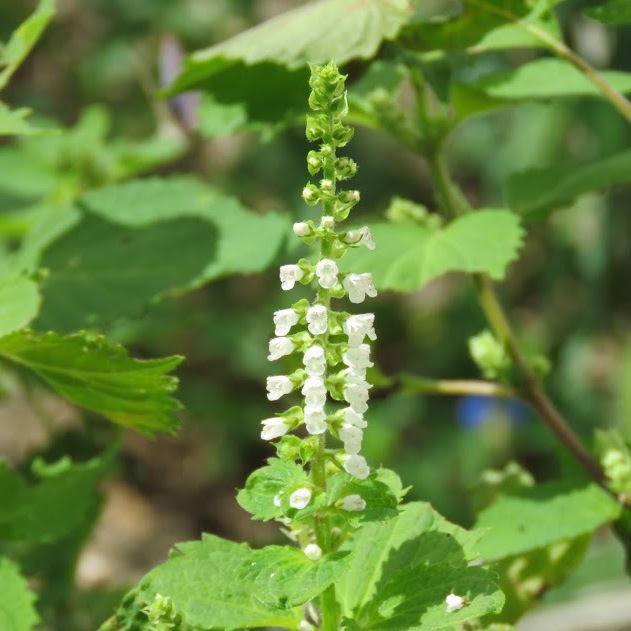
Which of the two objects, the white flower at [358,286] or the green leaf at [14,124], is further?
the green leaf at [14,124]

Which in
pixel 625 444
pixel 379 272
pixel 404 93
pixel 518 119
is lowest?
pixel 625 444

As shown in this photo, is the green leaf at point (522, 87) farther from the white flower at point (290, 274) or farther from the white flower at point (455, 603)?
the white flower at point (455, 603)

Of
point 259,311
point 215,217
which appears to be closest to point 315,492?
point 215,217

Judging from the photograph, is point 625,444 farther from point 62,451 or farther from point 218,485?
point 218,485

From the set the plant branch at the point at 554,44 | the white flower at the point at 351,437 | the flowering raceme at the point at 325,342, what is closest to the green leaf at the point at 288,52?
the plant branch at the point at 554,44

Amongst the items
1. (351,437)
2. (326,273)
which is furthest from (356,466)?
(326,273)

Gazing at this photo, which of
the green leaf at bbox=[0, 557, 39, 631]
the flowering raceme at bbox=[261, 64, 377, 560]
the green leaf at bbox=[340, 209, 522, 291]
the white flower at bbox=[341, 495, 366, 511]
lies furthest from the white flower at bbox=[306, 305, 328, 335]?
the green leaf at bbox=[0, 557, 39, 631]

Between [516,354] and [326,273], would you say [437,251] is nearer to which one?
[516,354]
